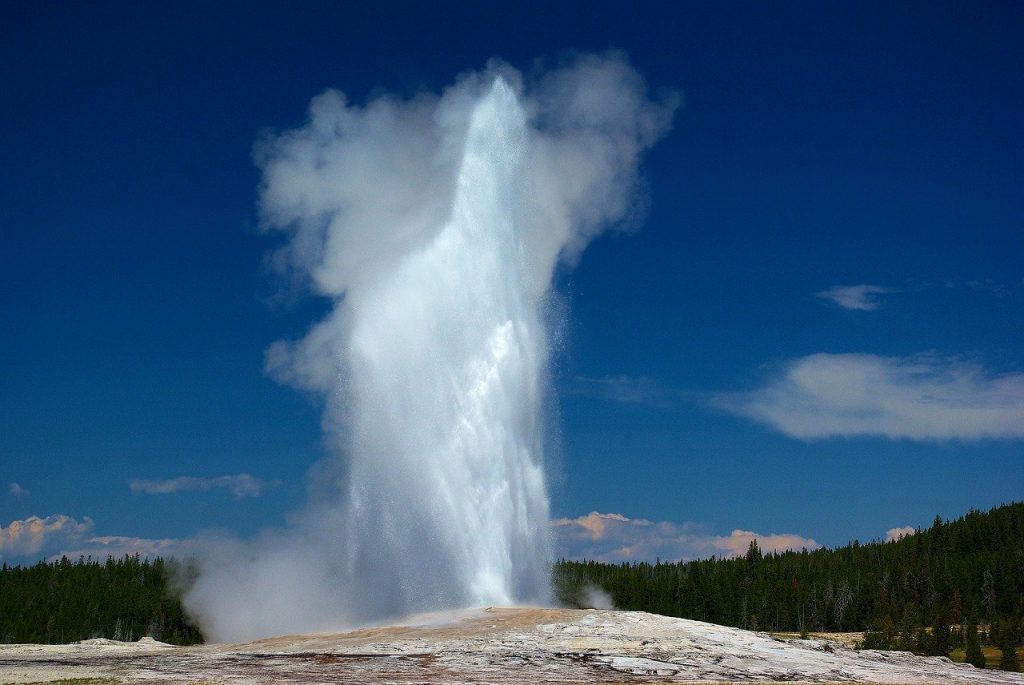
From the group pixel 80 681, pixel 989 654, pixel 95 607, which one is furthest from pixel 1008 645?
pixel 95 607

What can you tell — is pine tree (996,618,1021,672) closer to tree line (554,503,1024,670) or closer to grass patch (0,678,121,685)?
tree line (554,503,1024,670)

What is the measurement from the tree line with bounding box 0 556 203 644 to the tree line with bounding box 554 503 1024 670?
48.0 m

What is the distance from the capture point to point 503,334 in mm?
51281

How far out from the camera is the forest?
A: 4338 inches

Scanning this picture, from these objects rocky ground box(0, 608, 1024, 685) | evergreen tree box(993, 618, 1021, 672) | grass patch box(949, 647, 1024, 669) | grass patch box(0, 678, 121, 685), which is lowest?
grass patch box(949, 647, 1024, 669)

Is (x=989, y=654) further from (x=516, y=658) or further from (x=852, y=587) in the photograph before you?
(x=516, y=658)

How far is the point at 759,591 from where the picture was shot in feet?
426

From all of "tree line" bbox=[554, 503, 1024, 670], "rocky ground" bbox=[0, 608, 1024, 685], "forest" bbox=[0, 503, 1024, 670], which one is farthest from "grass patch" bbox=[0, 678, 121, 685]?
"tree line" bbox=[554, 503, 1024, 670]

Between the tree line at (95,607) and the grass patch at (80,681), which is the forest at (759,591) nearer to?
the tree line at (95,607)

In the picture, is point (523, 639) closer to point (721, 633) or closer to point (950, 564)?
point (721, 633)

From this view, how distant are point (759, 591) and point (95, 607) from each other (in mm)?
88419

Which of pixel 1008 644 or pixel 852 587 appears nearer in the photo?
pixel 1008 644

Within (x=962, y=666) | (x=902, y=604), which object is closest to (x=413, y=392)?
(x=962, y=666)

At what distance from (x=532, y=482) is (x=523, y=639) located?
38.5 ft
